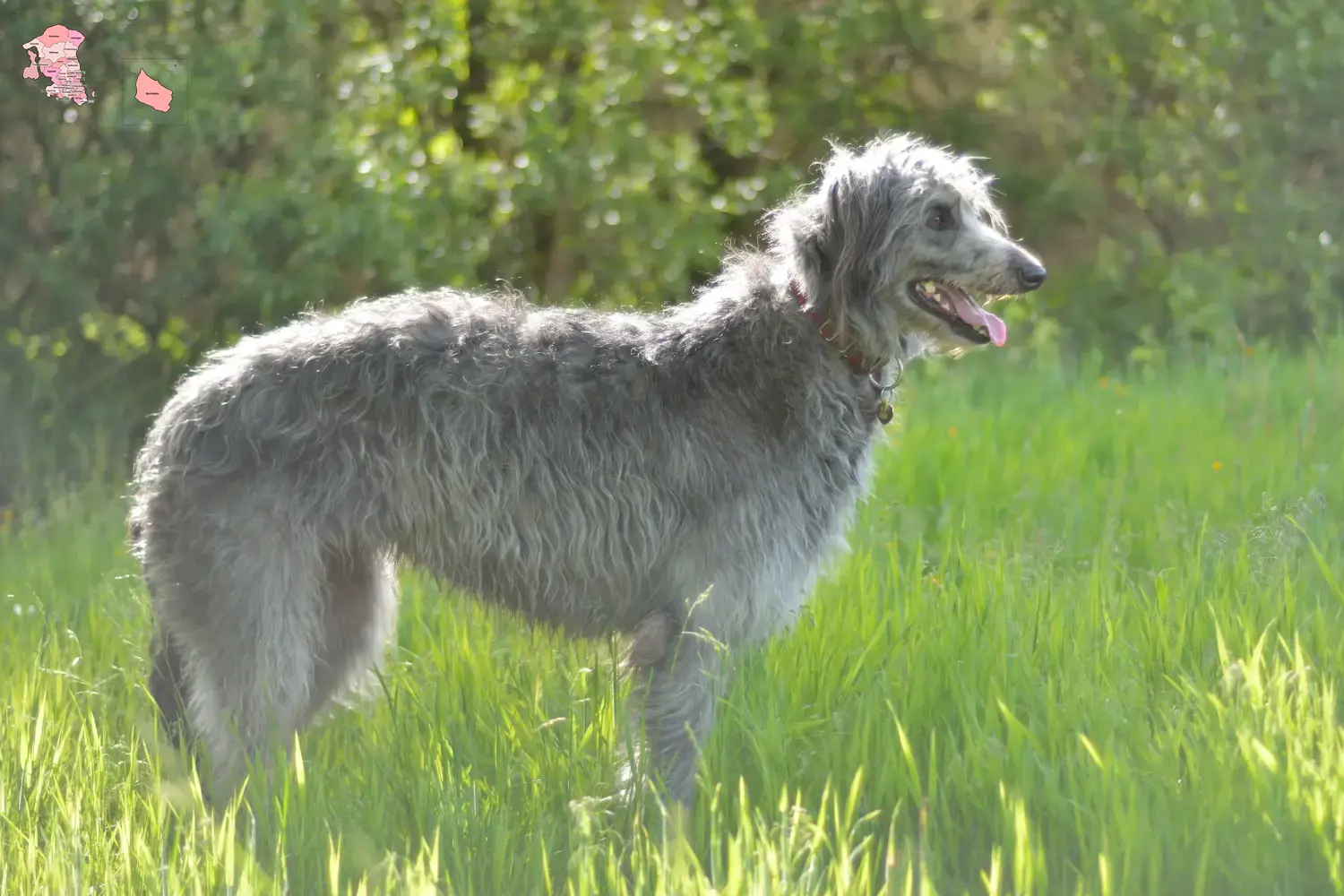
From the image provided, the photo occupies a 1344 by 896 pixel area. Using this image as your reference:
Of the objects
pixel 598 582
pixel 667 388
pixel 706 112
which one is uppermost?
pixel 706 112

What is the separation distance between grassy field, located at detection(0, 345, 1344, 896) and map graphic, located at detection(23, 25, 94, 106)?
122 inches

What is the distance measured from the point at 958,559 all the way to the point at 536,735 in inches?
80.8

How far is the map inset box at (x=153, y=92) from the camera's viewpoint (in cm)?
787

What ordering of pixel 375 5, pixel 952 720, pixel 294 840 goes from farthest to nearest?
pixel 375 5, pixel 952 720, pixel 294 840

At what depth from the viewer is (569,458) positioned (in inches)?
163

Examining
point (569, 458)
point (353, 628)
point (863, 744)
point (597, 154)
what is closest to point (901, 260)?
point (569, 458)

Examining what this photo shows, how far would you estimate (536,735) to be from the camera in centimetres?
402

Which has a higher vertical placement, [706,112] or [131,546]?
[706,112]

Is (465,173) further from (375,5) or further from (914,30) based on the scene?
(914,30)

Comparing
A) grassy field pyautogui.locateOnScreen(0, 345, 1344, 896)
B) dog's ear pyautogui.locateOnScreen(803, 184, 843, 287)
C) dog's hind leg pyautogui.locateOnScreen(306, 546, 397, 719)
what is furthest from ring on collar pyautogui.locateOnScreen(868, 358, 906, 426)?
dog's hind leg pyautogui.locateOnScreen(306, 546, 397, 719)

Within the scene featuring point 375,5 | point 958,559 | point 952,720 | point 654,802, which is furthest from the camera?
point 375,5

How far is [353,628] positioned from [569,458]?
0.95m

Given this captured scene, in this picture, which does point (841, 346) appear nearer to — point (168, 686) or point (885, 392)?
point (885, 392)

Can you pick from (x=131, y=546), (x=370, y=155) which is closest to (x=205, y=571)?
(x=131, y=546)
